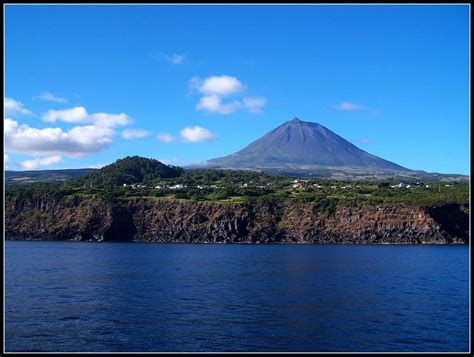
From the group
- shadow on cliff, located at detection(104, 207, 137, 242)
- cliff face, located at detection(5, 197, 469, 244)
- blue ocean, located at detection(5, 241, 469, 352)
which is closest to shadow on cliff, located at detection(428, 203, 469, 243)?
Result: cliff face, located at detection(5, 197, 469, 244)

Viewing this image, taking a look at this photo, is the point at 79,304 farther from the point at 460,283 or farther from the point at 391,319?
the point at 460,283

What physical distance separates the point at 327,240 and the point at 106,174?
3363 inches

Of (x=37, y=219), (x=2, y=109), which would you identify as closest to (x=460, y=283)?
(x=2, y=109)

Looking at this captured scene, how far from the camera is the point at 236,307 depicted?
37562mm

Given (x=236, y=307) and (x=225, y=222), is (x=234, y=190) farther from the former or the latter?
(x=236, y=307)

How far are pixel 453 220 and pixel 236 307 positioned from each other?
83931 mm

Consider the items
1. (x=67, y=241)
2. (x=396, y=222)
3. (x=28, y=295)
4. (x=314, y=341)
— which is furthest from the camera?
(x=67, y=241)

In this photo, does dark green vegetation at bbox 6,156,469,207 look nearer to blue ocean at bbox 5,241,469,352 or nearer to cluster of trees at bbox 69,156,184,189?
cluster of trees at bbox 69,156,184,189

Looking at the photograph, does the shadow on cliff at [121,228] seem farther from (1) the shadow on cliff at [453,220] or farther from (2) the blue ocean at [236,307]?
(1) the shadow on cliff at [453,220]

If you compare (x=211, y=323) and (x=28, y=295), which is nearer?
(x=211, y=323)

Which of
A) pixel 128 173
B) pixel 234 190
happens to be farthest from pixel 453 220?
pixel 128 173

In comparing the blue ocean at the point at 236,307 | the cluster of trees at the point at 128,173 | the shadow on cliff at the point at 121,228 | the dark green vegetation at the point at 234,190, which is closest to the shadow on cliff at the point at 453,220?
the dark green vegetation at the point at 234,190

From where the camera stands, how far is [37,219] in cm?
12550

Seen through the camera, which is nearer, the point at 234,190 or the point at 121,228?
the point at 121,228
